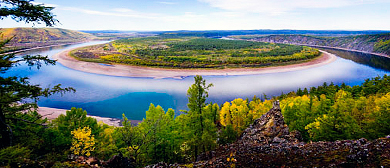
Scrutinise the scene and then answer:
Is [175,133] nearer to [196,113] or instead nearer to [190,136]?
[190,136]

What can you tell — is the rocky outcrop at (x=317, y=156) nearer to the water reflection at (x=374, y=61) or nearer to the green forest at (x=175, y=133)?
the green forest at (x=175, y=133)

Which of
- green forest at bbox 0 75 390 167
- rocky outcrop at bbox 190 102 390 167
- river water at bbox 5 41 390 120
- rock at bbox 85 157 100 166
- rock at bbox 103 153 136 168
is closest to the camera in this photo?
rocky outcrop at bbox 190 102 390 167


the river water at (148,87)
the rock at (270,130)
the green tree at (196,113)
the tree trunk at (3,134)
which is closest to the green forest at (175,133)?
the green tree at (196,113)

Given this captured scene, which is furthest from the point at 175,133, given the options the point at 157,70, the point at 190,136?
the point at 157,70

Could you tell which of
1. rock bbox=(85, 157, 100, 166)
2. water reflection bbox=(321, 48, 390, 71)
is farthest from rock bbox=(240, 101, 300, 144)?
water reflection bbox=(321, 48, 390, 71)

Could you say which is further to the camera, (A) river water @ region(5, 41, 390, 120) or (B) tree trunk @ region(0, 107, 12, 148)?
(A) river water @ region(5, 41, 390, 120)

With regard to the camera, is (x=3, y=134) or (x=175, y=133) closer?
(x=3, y=134)

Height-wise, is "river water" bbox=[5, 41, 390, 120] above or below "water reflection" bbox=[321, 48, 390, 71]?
below

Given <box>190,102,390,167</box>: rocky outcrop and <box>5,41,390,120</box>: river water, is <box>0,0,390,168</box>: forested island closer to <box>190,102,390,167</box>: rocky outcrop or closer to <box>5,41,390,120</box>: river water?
<box>190,102,390,167</box>: rocky outcrop
